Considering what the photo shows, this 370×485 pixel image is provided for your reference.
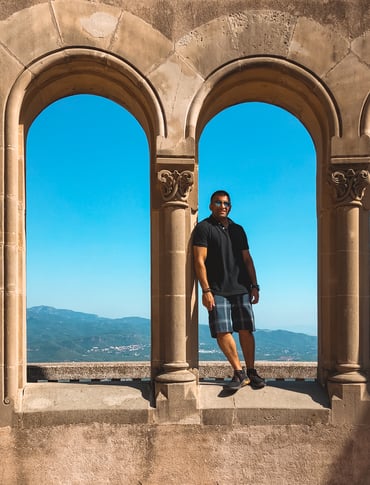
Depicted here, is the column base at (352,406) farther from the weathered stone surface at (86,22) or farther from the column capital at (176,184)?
the weathered stone surface at (86,22)

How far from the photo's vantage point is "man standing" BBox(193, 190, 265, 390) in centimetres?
661

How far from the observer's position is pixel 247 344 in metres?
6.81

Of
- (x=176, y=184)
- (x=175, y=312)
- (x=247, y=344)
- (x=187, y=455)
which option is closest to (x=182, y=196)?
(x=176, y=184)

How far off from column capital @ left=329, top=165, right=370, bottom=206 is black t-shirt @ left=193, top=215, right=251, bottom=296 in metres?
1.34

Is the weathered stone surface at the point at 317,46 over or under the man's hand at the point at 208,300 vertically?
over

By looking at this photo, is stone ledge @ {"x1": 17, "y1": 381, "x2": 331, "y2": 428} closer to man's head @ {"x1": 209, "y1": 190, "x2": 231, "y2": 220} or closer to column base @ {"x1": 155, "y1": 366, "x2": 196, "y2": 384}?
column base @ {"x1": 155, "y1": 366, "x2": 196, "y2": 384}

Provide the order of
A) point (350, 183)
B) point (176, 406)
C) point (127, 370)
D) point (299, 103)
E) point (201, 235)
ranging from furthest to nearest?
point (127, 370) < point (299, 103) < point (201, 235) < point (350, 183) < point (176, 406)

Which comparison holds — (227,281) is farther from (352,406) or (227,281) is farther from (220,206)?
(352,406)

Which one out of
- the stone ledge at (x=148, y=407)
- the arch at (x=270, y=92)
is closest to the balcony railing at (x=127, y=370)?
the stone ledge at (x=148, y=407)

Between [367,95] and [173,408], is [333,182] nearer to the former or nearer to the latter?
[367,95]

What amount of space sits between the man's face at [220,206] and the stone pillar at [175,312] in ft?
1.43

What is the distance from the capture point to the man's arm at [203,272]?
21.4ft

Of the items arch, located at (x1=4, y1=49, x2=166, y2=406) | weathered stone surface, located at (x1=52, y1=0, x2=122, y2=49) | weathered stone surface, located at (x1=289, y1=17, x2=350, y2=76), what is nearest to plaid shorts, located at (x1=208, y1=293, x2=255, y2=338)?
arch, located at (x1=4, y1=49, x2=166, y2=406)

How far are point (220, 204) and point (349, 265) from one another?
1.71 meters
